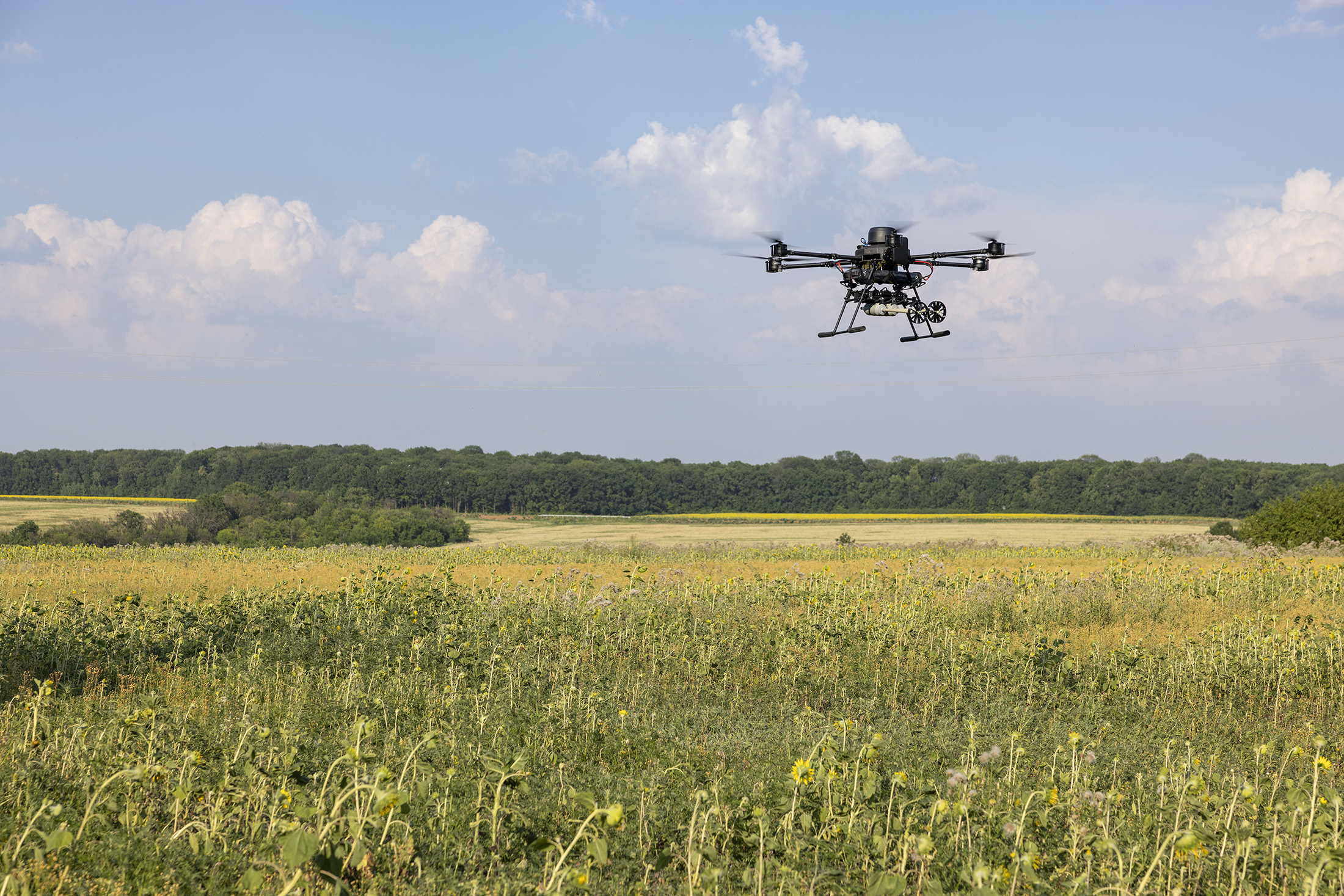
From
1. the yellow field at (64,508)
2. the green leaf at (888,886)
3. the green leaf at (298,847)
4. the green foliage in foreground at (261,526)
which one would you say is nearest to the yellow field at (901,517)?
the green foliage in foreground at (261,526)

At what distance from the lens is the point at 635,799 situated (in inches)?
199

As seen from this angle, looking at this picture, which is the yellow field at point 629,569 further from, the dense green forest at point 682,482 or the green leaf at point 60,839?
the dense green forest at point 682,482

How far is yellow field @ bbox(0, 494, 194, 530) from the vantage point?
5147 cm

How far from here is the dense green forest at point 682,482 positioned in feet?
265

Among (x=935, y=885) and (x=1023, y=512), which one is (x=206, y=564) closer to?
(x=935, y=885)

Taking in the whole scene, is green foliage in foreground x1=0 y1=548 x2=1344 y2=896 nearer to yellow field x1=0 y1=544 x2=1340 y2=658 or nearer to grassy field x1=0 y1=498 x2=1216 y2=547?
yellow field x1=0 y1=544 x2=1340 y2=658

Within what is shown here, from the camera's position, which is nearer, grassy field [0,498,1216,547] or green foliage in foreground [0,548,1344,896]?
green foliage in foreground [0,548,1344,896]

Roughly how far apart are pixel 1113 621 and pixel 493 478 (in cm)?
7818

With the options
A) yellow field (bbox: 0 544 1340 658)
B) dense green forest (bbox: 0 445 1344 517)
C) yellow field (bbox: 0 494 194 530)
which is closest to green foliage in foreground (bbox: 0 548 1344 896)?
yellow field (bbox: 0 544 1340 658)

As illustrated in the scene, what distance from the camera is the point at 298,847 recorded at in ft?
9.60

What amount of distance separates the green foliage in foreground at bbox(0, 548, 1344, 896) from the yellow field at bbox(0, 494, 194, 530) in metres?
46.5

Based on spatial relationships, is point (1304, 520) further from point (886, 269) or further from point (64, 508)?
point (64, 508)

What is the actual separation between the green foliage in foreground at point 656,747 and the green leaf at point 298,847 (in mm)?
11

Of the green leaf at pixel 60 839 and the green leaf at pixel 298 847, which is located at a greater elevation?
the green leaf at pixel 298 847
